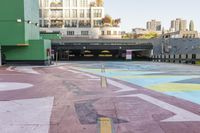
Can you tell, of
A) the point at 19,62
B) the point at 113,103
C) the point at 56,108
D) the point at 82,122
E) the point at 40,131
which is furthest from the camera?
the point at 19,62

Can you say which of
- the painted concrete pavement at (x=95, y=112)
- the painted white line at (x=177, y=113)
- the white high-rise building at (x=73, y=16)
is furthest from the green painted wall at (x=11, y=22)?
the white high-rise building at (x=73, y=16)

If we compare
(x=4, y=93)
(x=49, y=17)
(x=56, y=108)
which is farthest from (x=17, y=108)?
(x=49, y=17)

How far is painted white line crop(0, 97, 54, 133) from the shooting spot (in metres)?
7.14

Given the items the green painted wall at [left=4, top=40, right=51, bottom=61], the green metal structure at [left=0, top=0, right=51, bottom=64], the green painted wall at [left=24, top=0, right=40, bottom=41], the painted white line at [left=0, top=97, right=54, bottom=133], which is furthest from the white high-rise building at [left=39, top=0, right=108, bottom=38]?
the painted white line at [left=0, top=97, right=54, bottom=133]

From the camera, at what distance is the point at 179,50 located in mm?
54469

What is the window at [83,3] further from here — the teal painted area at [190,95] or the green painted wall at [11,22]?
the teal painted area at [190,95]

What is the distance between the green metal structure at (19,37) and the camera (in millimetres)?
32594

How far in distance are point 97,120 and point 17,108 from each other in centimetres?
290

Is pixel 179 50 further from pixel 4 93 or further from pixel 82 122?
pixel 82 122

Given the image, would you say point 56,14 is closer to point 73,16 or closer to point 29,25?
point 73,16

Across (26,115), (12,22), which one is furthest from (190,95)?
(12,22)

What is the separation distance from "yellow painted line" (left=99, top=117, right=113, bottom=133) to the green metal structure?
2665 cm

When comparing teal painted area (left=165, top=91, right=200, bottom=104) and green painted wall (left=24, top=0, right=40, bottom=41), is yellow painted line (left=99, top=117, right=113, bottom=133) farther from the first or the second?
green painted wall (left=24, top=0, right=40, bottom=41)

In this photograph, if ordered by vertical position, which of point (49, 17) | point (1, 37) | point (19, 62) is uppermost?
point (49, 17)
